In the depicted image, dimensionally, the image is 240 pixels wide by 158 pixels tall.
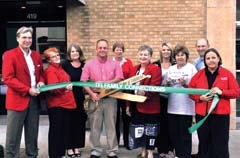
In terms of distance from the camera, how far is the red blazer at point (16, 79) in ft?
20.4

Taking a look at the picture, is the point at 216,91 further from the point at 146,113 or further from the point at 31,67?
the point at 31,67

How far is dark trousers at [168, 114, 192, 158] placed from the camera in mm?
6582

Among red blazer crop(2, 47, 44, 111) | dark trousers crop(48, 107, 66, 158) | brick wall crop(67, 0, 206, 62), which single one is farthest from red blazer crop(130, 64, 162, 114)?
brick wall crop(67, 0, 206, 62)

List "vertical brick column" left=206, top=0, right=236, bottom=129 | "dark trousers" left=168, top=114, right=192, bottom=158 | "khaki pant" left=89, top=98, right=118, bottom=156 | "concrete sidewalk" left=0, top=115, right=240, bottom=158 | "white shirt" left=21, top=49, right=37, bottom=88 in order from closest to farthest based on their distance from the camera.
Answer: "white shirt" left=21, top=49, right=37, bottom=88
"dark trousers" left=168, top=114, right=192, bottom=158
"khaki pant" left=89, top=98, right=118, bottom=156
"concrete sidewalk" left=0, top=115, right=240, bottom=158
"vertical brick column" left=206, top=0, right=236, bottom=129

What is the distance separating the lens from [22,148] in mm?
7910

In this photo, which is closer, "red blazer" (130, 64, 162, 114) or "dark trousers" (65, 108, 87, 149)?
"red blazer" (130, 64, 162, 114)

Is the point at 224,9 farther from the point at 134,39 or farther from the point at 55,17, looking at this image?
the point at 55,17

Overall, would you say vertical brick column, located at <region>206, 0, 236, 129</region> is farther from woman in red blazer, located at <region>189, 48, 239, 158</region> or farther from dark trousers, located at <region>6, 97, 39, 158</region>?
dark trousers, located at <region>6, 97, 39, 158</region>

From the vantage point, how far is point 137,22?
9586 millimetres

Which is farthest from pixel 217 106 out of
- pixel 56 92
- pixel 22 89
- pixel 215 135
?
pixel 22 89

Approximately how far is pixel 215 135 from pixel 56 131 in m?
2.28

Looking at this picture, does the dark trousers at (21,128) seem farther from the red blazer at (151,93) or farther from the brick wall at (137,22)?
the brick wall at (137,22)

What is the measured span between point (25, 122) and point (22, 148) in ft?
4.68

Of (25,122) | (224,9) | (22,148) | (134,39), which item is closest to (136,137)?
(25,122)
